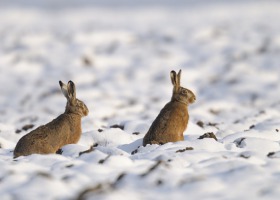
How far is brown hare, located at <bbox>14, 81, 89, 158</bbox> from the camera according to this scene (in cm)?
704

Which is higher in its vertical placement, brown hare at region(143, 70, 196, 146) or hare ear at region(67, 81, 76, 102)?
hare ear at region(67, 81, 76, 102)

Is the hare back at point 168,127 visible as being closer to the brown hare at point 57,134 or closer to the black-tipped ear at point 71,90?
the brown hare at point 57,134

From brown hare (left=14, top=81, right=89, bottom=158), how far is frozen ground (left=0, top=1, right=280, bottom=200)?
1.21 feet

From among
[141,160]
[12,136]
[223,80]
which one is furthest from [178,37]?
[141,160]

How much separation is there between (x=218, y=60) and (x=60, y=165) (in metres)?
14.5

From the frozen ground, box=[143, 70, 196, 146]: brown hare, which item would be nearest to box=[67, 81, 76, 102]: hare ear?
the frozen ground

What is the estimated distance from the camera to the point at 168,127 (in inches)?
295

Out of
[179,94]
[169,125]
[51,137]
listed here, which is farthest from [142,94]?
[51,137]

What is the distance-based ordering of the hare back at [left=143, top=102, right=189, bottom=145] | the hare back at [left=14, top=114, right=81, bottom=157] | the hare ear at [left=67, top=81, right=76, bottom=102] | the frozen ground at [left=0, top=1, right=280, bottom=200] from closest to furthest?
the frozen ground at [left=0, top=1, right=280, bottom=200]
the hare back at [left=14, top=114, right=81, bottom=157]
the hare back at [left=143, top=102, right=189, bottom=145]
the hare ear at [left=67, top=81, right=76, bottom=102]

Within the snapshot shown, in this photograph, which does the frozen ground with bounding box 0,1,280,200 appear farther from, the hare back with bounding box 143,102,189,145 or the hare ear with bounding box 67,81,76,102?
the hare ear with bounding box 67,81,76,102

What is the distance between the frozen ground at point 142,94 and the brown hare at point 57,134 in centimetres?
37

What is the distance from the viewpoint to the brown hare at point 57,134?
23.1ft

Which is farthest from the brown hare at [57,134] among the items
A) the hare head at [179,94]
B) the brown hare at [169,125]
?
the hare head at [179,94]

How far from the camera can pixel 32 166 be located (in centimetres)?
575
